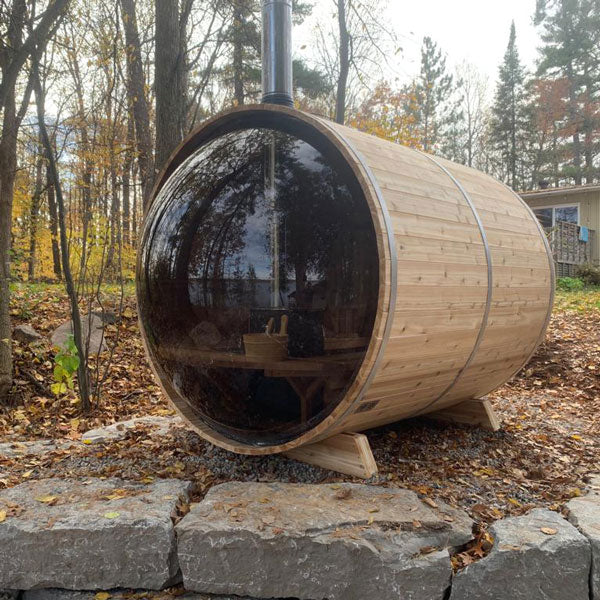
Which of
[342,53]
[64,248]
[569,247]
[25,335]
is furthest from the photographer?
[569,247]

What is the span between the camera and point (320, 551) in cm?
258

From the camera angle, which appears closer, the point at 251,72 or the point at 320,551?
the point at 320,551

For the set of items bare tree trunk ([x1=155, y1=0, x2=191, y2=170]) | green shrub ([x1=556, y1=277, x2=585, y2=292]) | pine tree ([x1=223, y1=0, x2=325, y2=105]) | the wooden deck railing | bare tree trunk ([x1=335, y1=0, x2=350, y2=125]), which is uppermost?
pine tree ([x1=223, y1=0, x2=325, y2=105])

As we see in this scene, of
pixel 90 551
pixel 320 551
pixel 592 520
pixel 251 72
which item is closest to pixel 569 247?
pixel 251 72

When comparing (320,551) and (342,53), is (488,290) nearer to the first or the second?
(320,551)

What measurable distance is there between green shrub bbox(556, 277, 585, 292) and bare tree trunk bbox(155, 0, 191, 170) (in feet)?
40.0

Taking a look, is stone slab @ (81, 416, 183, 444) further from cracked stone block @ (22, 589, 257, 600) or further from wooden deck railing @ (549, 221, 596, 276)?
wooden deck railing @ (549, 221, 596, 276)

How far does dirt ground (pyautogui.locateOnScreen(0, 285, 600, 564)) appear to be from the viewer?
329cm

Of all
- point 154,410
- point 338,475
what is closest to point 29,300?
point 154,410

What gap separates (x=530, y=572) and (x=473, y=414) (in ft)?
6.21

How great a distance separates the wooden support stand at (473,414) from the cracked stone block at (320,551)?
1.61m

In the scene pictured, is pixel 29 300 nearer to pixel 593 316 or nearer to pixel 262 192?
pixel 262 192

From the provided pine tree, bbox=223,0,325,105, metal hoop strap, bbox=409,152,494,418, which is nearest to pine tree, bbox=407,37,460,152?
pine tree, bbox=223,0,325,105

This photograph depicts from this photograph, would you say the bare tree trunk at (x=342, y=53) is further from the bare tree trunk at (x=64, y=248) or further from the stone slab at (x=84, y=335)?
the bare tree trunk at (x=64, y=248)
